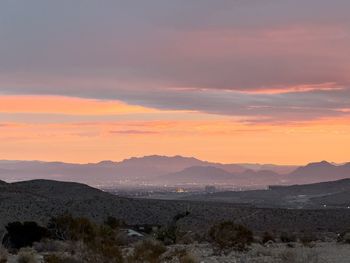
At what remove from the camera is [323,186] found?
19312cm

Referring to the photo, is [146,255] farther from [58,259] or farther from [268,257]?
[268,257]

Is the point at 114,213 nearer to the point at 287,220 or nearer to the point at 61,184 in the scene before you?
the point at 287,220

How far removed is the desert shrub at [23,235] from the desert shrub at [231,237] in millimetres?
11174

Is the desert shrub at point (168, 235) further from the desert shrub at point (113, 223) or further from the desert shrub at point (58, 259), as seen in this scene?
the desert shrub at point (58, 259)

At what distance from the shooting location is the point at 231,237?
31703 mm

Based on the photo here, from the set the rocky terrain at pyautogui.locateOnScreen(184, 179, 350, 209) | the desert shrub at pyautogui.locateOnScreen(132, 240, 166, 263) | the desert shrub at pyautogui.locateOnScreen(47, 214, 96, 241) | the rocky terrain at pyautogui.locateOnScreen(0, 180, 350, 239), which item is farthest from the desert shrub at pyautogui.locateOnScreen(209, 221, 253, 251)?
the rocky terrain at pyautogui.locateOnScreen(184, 179, 350, 209)

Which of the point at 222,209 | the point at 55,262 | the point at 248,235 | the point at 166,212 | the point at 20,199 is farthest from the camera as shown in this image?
the point at 222,209

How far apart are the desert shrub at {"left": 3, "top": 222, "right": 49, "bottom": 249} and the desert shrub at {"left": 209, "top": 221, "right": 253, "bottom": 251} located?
11.2 m

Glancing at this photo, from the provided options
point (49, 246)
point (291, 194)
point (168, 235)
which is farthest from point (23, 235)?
point (291, 194)

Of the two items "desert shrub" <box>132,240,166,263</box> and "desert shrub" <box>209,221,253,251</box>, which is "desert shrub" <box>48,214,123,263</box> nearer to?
"desert shrub" <box>132,240,166,263</box>

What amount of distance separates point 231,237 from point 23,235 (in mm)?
13527

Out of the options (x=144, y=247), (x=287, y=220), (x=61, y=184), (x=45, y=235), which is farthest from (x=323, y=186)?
(x=144, y=247)

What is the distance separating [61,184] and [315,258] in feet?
266

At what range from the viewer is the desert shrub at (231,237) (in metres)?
31.2
